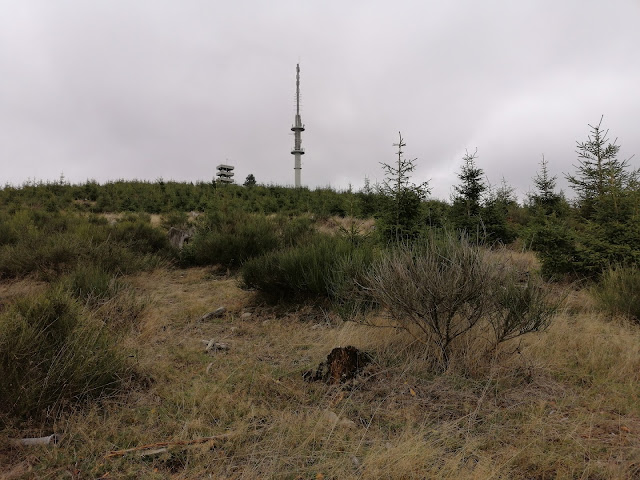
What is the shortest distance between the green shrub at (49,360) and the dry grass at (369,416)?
0.17m

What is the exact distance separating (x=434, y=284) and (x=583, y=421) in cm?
133

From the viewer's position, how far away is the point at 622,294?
184 inches

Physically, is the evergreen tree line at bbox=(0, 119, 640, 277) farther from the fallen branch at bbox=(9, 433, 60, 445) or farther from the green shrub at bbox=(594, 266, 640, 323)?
the fallen branch at bbox=(9, 433, 60, 445)

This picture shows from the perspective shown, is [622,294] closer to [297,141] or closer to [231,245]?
[231,245]

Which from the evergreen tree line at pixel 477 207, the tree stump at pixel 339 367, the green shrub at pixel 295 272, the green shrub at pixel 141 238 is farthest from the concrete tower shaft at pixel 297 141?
the tree stump at pixel 339 367

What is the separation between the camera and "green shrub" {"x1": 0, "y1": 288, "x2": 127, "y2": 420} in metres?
2.31

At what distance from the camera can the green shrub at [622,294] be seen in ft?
14.7

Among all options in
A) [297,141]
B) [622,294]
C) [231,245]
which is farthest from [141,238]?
[297,141]

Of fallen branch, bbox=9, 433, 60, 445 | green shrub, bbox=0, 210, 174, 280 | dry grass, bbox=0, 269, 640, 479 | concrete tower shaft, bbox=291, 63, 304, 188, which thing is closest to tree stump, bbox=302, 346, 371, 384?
dry grass, bbox=0, 269, 640, 479

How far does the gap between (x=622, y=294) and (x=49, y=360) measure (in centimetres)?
625

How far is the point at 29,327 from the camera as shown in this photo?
2717mm

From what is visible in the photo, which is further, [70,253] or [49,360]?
[70,253]

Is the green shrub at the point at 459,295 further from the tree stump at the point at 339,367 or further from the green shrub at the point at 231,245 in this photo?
the green shrub at the point at 231,245

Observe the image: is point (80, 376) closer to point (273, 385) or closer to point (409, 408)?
point (273, 385)
